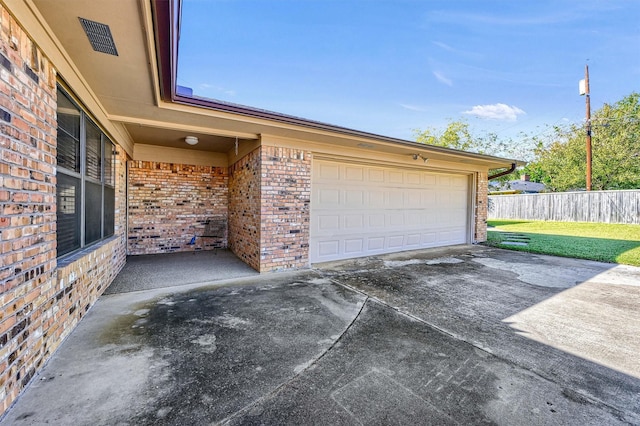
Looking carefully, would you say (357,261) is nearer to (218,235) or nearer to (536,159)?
(218,235)

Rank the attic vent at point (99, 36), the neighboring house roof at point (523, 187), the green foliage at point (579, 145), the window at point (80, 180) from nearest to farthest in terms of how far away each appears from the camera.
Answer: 1. the attic vent at point (99, 36)
2. the window at point (80, 180)
3. the green foliage at point (579, 145)
4. the neighboring house roof at point (523, 187)

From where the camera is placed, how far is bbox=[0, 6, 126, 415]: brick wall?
173cm

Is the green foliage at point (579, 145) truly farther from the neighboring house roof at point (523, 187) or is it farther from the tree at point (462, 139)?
the neighboring house roof at point (523, 187)

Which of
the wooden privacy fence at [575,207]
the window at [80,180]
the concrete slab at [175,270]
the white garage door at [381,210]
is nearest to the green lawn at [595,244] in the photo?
the white garage door at [381,210]

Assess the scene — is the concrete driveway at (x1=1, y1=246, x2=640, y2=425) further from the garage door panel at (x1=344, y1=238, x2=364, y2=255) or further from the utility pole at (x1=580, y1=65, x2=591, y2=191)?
the utility pole at (x1=580, y1=65, x2=591, y2=191)

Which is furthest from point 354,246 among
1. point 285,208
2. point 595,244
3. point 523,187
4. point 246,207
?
point 523,187

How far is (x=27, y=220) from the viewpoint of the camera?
199 centimetres

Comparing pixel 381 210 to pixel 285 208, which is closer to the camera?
pixel 285 208

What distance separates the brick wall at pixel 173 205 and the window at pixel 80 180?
2310 millimetres

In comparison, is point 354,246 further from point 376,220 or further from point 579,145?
point 579,145

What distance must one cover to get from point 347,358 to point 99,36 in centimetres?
352

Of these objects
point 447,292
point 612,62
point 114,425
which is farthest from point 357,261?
→ point 612,62

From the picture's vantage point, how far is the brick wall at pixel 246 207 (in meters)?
5.25

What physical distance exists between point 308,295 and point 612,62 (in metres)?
22.8
